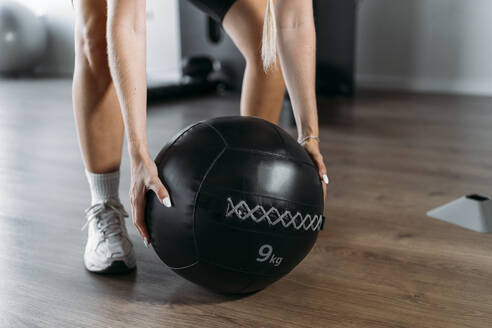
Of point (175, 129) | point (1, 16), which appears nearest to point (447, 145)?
point (175, 129)

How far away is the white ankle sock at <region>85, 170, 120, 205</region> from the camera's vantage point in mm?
1200

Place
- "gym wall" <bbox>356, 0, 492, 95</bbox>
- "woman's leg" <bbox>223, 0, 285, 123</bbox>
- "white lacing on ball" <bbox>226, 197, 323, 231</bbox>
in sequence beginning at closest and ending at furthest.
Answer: "white lacing on ball" <bbox>226, 197, 323, 231</bbox>, "woman's leg" <bbox>223, 0, 285, 123</bbox>, "gym wall" <bbox>356, 0, 492, 95</bbox>

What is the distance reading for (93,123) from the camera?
3.85 ft

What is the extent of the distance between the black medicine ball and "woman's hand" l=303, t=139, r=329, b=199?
56 mm

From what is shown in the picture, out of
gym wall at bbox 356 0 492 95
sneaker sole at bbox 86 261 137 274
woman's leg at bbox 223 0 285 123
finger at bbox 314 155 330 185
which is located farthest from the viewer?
gym wall at bbox 356 0 492 95

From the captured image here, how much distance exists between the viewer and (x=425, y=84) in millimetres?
4367

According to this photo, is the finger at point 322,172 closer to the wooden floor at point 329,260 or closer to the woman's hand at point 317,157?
the woman's hand at point 317,157

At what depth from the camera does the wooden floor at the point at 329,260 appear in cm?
97

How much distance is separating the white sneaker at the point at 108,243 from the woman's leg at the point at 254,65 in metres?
0.44

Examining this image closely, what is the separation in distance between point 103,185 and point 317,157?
1.68 ft

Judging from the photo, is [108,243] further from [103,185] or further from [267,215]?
[267,215]

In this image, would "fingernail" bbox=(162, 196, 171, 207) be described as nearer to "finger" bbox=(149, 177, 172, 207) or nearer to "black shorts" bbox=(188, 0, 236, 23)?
"finger" bbox=(149, 177, 172, 207)

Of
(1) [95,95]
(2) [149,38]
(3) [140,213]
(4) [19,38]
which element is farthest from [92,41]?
(4) [19,38]

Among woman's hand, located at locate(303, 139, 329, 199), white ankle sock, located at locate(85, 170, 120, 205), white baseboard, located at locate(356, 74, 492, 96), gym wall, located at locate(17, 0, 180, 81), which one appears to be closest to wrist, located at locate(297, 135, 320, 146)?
woman's hand, located at locate(303, 139, 329, 199)
